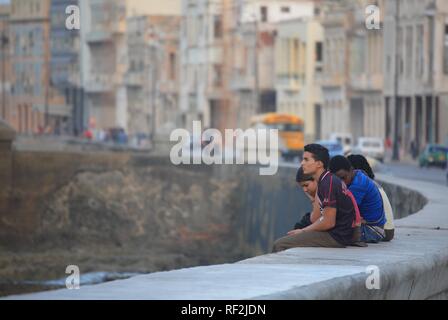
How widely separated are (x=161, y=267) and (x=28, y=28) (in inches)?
3880

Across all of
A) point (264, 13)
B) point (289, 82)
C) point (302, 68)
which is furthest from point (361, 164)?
point (264, 13)

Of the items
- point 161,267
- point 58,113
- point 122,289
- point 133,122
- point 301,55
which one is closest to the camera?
point 122,289

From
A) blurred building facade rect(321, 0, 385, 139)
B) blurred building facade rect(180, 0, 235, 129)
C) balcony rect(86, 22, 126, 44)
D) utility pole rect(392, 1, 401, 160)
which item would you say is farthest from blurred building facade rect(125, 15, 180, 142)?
utility pole rect(392, 1, 401, 160)

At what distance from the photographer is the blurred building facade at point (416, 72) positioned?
240ft

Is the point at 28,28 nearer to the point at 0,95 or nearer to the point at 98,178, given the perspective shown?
the point at 0,95

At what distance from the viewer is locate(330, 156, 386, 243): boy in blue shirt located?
52.5 feet

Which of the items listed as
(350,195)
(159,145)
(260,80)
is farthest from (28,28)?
(350,195)

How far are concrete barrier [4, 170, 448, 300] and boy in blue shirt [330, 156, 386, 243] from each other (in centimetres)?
36

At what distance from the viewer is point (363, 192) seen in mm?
16219

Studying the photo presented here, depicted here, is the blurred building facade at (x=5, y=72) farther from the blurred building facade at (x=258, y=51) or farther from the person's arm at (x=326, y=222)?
the person's arm at (x=326, y=222)

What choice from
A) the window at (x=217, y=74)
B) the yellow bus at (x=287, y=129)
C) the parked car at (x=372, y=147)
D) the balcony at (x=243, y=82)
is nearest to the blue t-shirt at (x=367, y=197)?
the parked car at (x=372, y=147)

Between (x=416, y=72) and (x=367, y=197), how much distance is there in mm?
60815
